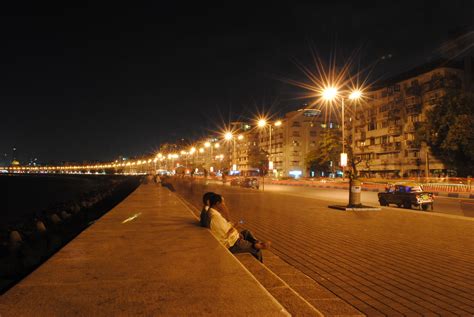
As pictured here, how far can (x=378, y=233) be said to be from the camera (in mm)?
11359

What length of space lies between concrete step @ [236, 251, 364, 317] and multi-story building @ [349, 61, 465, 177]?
203ft

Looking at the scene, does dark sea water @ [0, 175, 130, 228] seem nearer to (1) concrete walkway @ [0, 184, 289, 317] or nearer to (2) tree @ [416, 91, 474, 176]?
(1) concrete walkway @ [0, 184, 289, 317]

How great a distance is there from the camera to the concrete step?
177 inches

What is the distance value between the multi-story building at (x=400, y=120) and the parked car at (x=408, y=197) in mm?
45068

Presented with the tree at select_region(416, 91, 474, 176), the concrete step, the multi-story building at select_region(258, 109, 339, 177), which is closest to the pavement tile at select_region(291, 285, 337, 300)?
the concrete step

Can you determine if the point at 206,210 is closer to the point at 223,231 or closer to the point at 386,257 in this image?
the point at 223,231

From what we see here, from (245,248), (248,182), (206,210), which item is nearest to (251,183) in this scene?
(248,182)

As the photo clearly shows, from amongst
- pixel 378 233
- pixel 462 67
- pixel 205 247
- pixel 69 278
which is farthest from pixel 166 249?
pixel 462 67

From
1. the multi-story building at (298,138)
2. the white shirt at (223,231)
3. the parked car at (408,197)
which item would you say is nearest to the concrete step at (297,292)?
the white shirt at (223,231)

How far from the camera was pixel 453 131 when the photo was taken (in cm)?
4828

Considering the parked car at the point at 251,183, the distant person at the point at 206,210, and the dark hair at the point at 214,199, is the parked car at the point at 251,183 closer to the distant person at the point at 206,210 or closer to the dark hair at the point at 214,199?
the distant person at the point at 206,210

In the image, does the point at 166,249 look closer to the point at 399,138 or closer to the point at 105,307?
the point at 105,307

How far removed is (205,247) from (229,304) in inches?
123

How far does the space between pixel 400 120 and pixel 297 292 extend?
254ft
